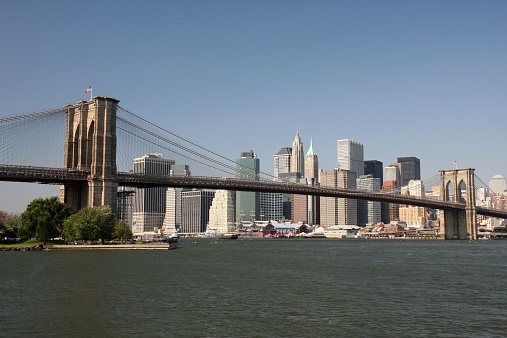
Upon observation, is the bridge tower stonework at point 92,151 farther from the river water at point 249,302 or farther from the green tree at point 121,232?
the river water at point 249,302

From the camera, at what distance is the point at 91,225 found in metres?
67.8

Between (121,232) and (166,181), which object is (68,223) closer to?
(121,232)

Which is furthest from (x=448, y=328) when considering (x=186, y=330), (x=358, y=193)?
(x=358, y=193)

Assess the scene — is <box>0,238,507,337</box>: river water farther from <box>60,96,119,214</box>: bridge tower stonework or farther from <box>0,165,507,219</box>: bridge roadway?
<box>60,96,119,214</box>: bridge tower stonework

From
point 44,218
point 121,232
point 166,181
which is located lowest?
point 121,232

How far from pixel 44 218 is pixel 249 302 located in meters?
50.9

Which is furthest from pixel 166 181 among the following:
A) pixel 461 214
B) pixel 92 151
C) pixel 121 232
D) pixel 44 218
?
pixel 461 214

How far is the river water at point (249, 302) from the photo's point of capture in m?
21.1

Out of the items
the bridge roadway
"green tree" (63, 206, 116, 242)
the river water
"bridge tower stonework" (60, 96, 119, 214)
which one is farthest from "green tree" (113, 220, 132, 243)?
the river water

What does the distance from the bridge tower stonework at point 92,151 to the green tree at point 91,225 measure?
4.63 meters

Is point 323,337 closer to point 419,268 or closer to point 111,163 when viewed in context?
point 419,268

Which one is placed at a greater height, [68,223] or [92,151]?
[92,151]

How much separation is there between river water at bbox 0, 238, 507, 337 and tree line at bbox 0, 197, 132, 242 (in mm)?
24751

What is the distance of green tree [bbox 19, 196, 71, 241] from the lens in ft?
233
